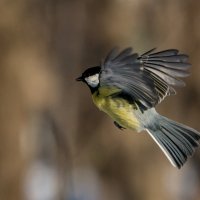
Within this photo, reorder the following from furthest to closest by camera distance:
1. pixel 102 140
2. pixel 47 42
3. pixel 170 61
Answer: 1. pixel 47 42
2. pixel 102 140
3. pixel 170 61

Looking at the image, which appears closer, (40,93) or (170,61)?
(170,61)

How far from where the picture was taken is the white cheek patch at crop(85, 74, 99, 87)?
1.68 m

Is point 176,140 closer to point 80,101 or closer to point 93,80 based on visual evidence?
point 93,80

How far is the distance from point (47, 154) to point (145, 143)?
0.69 meters

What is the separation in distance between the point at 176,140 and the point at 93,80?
31 centimetres

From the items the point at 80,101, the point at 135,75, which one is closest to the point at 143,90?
the point at 135,75

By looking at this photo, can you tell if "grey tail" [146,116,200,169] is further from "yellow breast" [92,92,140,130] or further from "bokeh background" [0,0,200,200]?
"bokeh background" [0,0,200,200]

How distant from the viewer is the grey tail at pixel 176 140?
1.84 meters

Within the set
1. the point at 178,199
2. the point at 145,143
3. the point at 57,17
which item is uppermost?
the point at 57,17

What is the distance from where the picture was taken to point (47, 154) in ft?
17.3

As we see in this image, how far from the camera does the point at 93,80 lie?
5.57ft

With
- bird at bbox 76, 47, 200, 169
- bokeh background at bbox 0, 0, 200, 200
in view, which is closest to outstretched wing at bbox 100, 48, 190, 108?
bird at bbox 76, 47, 200, 169

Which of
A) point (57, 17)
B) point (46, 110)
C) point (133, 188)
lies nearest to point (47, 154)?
point (46, 110)

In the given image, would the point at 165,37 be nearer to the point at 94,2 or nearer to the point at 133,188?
the point at 94,2
